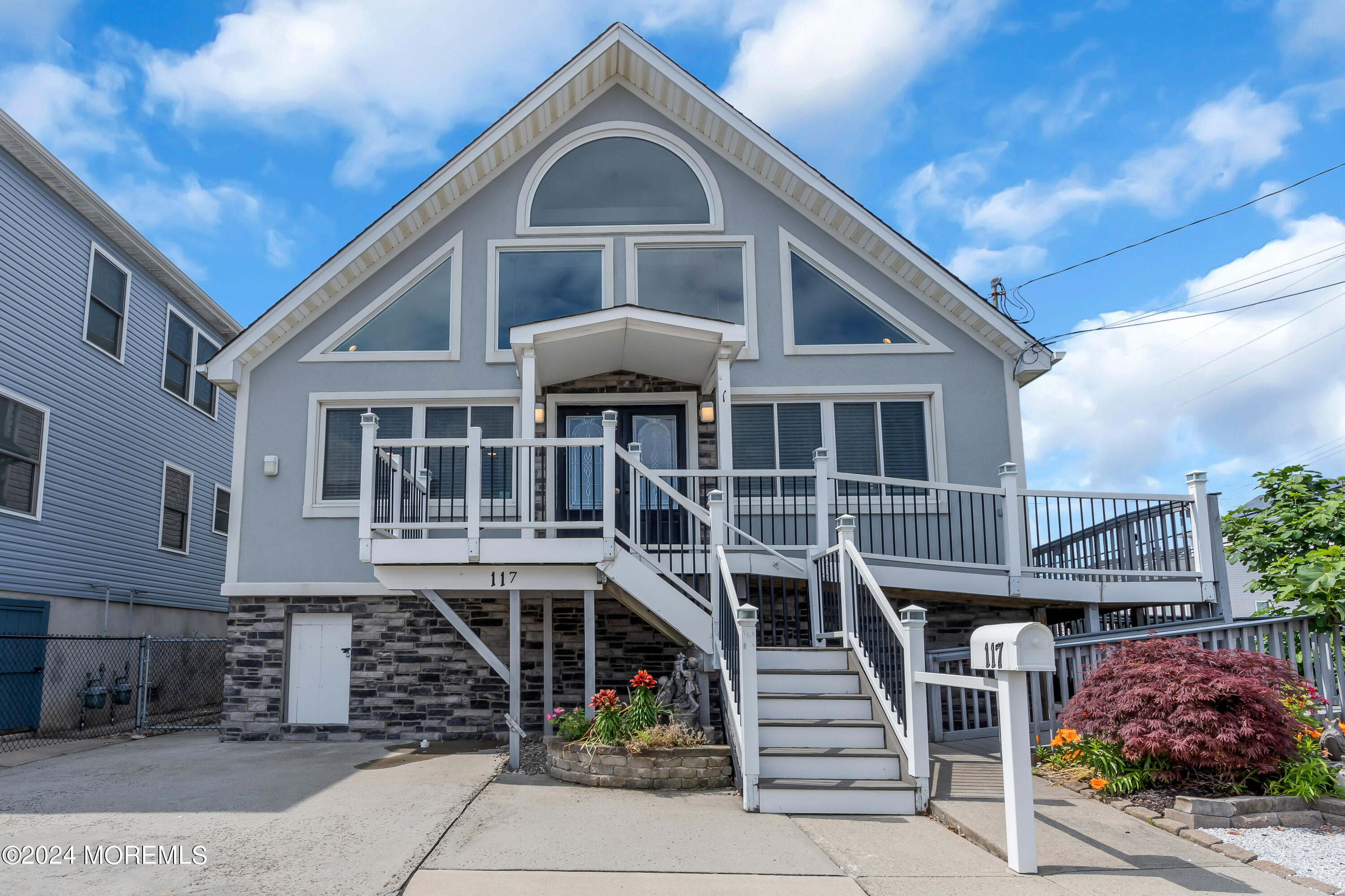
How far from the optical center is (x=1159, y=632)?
27.5ft

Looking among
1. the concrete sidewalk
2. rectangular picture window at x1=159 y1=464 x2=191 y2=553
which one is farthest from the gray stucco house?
rectangular picture window at x1=159 y1=464 x2=191 y2=553

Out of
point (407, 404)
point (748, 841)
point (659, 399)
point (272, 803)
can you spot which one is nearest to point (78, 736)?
point (407, 404)

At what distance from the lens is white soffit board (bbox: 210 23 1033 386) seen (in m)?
10.9

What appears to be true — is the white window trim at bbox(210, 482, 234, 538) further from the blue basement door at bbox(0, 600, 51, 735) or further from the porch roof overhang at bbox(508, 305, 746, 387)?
the porch roof overhang at bbox(508, 305, 746, 387)

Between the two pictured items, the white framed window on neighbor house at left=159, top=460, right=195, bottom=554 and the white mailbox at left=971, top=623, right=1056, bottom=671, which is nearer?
the white mailbox at left=971, top=623, right=1056, bottom=671

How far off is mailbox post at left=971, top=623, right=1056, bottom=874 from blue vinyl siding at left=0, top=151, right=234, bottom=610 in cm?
1238

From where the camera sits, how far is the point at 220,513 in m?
17.8

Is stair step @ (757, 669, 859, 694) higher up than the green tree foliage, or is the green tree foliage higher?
the green tree foliage

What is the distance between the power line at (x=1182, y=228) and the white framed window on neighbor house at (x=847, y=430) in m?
4.81

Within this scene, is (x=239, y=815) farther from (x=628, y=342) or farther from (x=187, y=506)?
(x=187, y=506)

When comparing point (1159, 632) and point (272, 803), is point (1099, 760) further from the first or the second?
point (272, 803)

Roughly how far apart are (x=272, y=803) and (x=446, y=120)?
14059 mm

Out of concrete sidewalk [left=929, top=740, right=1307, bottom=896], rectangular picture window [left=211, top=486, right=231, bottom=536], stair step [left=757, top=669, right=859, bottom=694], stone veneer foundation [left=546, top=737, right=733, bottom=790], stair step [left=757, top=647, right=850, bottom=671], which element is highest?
rectangular picture window [left=211, top=486, right=231, bottom=536]

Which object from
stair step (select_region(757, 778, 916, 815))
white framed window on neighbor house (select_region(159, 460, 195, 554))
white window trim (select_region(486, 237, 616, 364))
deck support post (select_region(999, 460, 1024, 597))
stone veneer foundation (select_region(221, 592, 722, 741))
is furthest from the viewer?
white framed window on neighbor house (select_region(159, 460, 195, 554))
